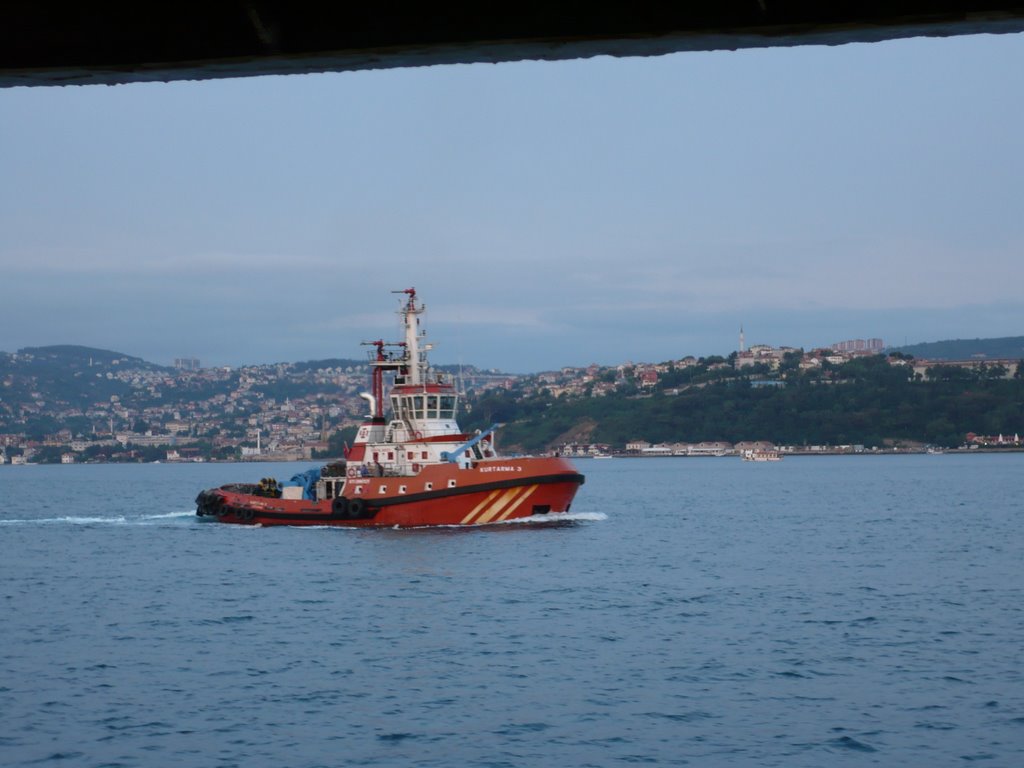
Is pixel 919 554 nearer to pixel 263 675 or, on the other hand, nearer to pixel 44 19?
pixel 263 675

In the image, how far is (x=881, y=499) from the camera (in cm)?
8894

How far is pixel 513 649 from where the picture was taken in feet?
87.4

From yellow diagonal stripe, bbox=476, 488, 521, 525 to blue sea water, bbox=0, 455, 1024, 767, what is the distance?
49cm

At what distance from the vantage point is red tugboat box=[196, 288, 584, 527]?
158 ft

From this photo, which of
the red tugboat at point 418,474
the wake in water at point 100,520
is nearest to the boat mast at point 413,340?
the red tugboat at point 418,474

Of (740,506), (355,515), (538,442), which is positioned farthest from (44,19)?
(538,442)

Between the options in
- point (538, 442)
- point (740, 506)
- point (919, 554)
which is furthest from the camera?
point (538, 442)

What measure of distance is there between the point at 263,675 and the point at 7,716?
4567 mm

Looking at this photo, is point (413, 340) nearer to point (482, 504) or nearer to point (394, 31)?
point (482, 504)

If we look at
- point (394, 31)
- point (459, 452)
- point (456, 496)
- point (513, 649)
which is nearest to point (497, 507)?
point (456, 496)

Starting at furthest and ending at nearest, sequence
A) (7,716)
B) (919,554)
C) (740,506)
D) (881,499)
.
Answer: (881,499)
(740,506)
(919,554)
(7,716)

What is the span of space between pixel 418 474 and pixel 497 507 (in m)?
3.09

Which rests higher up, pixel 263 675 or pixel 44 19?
pixel 44 19

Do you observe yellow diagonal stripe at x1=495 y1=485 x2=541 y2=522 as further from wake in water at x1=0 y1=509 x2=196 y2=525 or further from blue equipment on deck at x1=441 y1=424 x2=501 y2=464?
wake in water at x1=0 y1=509 x2=196 y2=525
